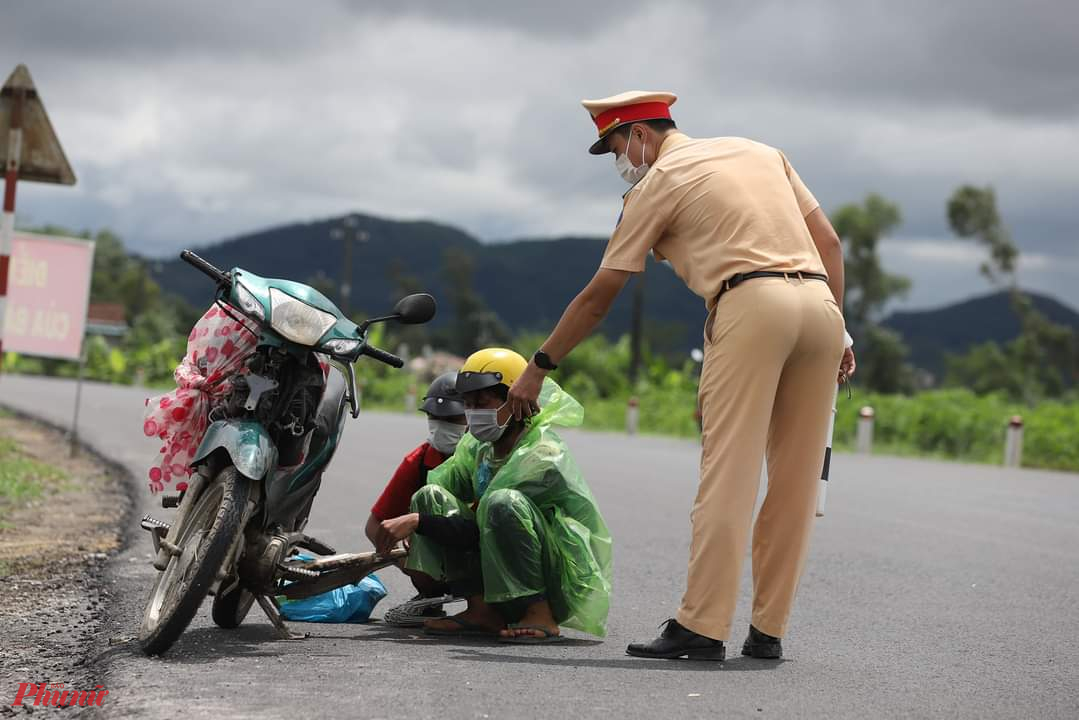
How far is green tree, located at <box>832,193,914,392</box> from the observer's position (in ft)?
206

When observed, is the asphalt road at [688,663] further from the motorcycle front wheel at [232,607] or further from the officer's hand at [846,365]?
the officer's hand at [846,365]

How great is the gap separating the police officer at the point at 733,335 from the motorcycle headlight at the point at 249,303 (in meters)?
0.97

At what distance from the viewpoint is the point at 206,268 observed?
5504mm

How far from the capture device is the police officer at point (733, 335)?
5.23 m

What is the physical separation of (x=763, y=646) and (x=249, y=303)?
7.42ft

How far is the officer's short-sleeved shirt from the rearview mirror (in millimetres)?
716

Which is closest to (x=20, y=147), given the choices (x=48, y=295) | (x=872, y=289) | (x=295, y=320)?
(x=48, y=295)

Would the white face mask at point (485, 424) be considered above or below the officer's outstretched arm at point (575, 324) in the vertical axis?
below

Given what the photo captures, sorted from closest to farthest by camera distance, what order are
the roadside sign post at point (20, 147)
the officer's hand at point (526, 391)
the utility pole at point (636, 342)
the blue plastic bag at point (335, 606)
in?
the officer's hand at point (526, 391), the blue plastic bag at point (335, 606), the roadside sign post at point (20, 147), the utility pole at point (636, 342)

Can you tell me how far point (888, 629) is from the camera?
20.9ft

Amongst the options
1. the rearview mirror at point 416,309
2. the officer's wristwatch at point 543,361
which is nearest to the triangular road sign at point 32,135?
the rearview mirror at point 416,309

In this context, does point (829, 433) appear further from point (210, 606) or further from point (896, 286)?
point (896, 286)

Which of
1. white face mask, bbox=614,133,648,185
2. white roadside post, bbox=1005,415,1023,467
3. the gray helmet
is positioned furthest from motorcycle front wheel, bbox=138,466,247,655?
white roadside post, bbox=1005,415,1023,467

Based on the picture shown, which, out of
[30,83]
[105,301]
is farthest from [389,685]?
[105,301]
